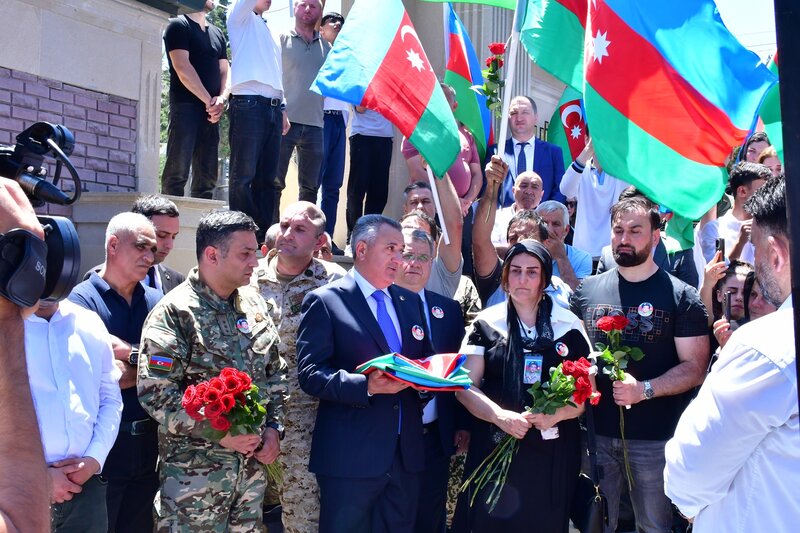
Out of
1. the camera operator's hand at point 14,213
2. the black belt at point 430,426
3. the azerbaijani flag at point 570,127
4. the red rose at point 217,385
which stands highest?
the azerbaijani flag at point 570,127

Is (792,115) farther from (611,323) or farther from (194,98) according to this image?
(194,98)

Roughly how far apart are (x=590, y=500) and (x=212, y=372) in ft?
7.26

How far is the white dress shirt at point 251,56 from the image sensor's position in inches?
293

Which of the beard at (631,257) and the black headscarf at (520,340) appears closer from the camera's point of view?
the black headscarf at (520,340)

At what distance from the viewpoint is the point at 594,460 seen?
484cm

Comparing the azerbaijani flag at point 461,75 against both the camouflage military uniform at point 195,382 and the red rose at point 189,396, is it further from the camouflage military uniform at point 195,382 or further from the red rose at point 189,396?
the red rose at point 189,396

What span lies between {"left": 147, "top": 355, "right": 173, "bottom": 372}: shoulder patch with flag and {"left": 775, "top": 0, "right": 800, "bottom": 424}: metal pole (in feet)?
11.8

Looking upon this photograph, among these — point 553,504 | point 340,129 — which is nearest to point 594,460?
point 553,504

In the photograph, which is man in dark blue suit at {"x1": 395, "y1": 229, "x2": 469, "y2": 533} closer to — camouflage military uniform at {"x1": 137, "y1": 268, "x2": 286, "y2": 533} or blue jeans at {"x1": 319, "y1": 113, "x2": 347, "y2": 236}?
camouflage military uniform at {"x1": 137, "y1": 268, "x2": 286, "y2": 533}

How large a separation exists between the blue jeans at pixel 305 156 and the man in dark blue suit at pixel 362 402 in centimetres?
337

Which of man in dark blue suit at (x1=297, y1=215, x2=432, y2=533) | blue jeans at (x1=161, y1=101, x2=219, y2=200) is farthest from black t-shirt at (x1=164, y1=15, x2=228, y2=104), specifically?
man in dark blue suit at (x1=297, y1=215, x2=432, y2=533)

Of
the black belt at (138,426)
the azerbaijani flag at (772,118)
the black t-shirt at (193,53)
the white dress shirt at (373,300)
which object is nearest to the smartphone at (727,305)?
the white dress shirt at (373,300)

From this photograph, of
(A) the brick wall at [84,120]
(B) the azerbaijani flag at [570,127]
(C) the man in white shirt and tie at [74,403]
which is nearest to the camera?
(C) the man in white shirt and tie at [74,403]

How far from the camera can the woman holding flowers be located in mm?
4816
